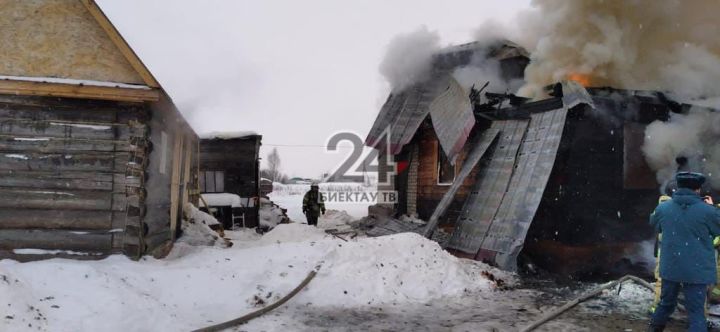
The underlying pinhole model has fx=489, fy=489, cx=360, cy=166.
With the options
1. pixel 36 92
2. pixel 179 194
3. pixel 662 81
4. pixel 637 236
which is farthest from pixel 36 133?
pixel 662 81

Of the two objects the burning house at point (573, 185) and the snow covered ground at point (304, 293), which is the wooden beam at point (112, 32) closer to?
the snow covered ground at point (304, 293)

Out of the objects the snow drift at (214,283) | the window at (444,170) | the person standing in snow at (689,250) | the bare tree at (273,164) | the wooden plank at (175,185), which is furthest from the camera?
the bare tree at (273,164)

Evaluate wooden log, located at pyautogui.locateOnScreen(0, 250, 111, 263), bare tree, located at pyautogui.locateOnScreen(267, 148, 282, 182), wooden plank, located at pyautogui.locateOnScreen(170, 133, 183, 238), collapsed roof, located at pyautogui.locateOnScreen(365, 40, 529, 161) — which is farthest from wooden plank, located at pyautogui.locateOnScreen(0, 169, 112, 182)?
bare tree, located at pyautogui.locateOnScreen(267, 148, 282, 182)

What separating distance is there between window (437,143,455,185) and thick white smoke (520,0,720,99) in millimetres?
3173

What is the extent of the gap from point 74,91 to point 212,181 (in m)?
11.7

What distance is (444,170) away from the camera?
48.6 feet

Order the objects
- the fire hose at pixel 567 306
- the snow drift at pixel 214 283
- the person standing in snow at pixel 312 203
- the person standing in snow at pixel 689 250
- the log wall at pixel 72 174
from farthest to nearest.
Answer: the person standing in snow at pixel 312 203 → the log wall at pixel 72 174 → the fire hose at pixel 567 306 → the snow drift at pixel 214 283 → the person standing in snow at pixel 689 250

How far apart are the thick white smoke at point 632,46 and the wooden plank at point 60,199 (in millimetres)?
9531

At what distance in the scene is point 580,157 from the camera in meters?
9.67

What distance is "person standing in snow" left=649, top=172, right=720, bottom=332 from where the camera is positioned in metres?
4.91

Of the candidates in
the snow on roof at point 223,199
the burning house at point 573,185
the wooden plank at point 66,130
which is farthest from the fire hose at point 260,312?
the snow on roof at point 223,199

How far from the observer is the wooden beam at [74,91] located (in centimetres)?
708

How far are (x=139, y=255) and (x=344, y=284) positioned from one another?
3.22 m

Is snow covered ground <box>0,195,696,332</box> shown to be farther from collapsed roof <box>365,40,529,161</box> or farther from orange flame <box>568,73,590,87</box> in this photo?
collapsed roof <box>365,40,529,161</box>
